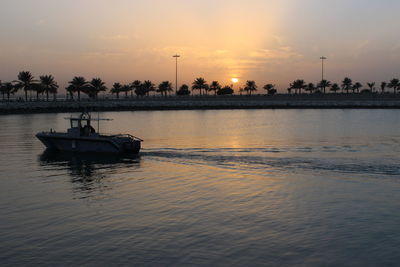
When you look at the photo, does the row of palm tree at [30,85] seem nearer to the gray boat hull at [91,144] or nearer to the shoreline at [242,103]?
the shoreline at [242,103]

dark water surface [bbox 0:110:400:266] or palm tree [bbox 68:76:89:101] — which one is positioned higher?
palm tree [bbox 68:76:89:101]

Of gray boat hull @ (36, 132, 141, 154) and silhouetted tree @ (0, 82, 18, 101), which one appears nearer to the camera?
gray boat hull @ (36, 132, 141, 154)

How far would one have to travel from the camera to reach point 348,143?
51.0 meters

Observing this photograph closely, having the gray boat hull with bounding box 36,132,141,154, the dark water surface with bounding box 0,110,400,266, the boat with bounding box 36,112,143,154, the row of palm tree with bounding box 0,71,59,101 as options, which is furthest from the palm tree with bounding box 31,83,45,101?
the dark water surface with bounding box 0,110,400,266

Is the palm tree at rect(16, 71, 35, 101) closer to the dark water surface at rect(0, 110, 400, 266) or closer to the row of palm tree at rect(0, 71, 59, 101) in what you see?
the row of palm tree at rect(0, 71, 59, 101)

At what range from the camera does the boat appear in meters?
39.8

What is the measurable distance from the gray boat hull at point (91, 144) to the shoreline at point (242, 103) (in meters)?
99.7

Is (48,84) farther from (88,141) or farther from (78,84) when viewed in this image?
(88,141)

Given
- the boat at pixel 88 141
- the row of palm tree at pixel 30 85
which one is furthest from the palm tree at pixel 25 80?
the boat at pixel 88 141

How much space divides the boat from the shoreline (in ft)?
328

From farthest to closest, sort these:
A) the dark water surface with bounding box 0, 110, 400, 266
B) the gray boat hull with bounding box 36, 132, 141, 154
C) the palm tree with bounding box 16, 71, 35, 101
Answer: the palm tree with bounding box 16, 71, 35, 101 → the gray boat hull with bounding box 36, 132, 141, 154 → the dark water surface with bounding box 0, 110, 400, 266

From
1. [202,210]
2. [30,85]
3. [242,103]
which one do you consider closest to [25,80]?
[30,85]

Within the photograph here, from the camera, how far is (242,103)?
6585 inches

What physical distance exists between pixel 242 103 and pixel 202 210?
14835 cm
